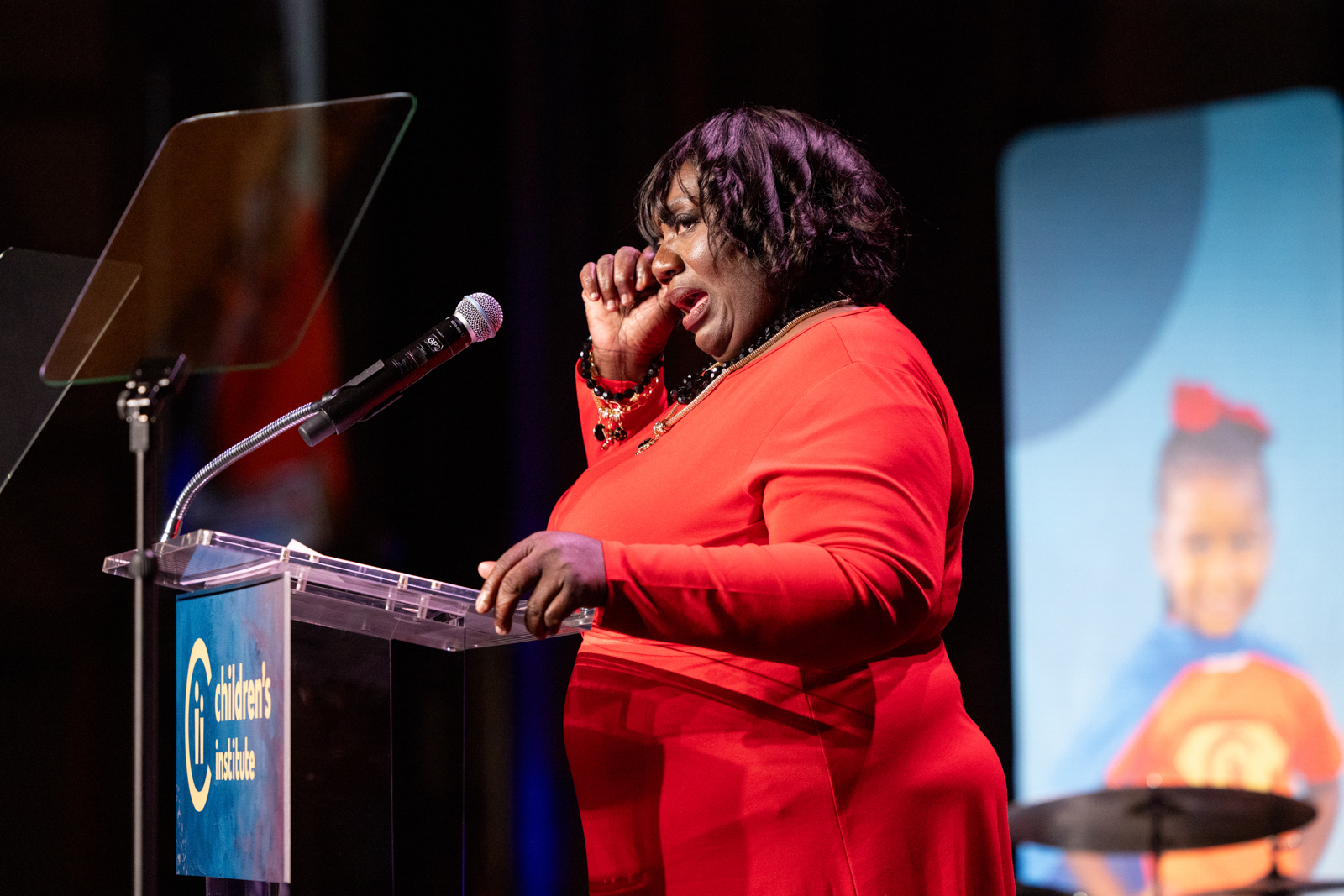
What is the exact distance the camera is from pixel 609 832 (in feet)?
4.21

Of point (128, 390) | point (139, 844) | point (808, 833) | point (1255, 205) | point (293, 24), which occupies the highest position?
point (293, 24)

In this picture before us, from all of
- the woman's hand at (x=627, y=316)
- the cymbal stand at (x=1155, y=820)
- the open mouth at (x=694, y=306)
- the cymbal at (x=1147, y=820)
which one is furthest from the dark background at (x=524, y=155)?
the open mouth at (x=694, y=306)

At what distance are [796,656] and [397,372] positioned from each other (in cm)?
59

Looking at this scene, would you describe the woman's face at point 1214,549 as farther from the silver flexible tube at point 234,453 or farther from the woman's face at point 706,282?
the silver flexible tube at point 234,453

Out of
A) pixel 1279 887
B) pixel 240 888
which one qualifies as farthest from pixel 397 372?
pixel 1279 887

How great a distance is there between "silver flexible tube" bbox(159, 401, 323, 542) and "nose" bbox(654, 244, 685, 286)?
1.40ft

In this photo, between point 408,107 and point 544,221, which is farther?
point 544,221

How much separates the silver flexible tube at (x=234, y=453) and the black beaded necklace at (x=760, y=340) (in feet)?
1.38

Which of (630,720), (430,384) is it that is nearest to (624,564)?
(630,720)

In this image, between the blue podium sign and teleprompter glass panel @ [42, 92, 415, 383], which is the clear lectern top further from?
Answer: teleprompter glass panel @ [42, 92, 415, 383]

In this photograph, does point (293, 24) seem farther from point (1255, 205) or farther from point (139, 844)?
point (1255, 205)

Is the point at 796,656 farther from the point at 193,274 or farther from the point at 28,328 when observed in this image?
the point at 193,274

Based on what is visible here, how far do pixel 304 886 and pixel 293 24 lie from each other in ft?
→ 7.98

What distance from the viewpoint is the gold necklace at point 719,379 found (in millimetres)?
1407
